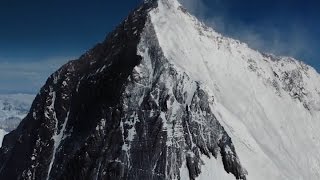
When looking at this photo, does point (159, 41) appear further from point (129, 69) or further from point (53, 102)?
point (53, 102)

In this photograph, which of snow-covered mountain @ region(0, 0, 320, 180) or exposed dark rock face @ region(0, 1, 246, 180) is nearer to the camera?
exposed dark rock face @ region(0, 1, 246, 180)

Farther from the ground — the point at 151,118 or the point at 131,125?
the point at 151,118

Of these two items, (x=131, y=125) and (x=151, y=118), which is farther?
(x=131, y=125)

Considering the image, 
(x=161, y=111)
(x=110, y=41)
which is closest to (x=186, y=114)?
(x=161, y=111)

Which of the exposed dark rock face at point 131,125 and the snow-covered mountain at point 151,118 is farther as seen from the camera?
the snow-covered mountain at point 151,118
